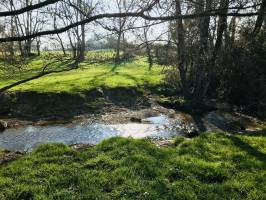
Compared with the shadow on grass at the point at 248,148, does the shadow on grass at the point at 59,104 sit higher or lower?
lower

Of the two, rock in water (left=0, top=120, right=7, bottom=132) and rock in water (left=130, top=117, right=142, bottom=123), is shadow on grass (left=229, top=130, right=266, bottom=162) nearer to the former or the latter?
rock in water (left=130, top=117, right=142, bottom=123)

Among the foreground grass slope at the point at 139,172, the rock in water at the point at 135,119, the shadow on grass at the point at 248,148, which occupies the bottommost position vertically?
the rock in water at the point at 135,119

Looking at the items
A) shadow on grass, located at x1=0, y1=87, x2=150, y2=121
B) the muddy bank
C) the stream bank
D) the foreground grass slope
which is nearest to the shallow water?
the stream bank

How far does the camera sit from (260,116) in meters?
26.7

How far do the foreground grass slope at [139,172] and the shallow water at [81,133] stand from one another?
26.2ft

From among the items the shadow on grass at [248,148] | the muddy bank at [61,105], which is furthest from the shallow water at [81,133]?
the shadow on grass at [248,148]

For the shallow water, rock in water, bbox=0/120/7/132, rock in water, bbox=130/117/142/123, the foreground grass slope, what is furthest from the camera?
rock in water, bbox=130/117/142/123

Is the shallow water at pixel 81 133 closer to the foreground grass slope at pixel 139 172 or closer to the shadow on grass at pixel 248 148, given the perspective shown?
the shadow on grass at pixel 248 148

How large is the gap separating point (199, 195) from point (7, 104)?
25.8 m

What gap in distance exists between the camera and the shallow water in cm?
2188

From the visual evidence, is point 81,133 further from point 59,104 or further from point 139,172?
point 139,172

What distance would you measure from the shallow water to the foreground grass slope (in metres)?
7.99

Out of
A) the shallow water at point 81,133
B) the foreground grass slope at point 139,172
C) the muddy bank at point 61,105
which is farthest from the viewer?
the muddy bank at point 61,105

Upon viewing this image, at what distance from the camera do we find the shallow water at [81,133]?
2188 centimetres
